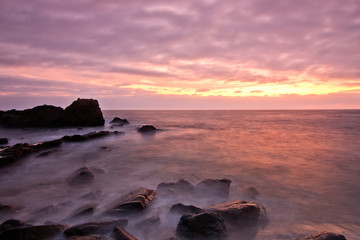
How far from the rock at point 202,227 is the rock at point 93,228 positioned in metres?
1.26

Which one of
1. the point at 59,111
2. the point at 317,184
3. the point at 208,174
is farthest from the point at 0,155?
the point at 59,111

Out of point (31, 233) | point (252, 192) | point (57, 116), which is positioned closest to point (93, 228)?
point (31, 233)

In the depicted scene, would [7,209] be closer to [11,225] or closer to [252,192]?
[11,225]

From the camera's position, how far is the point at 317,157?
1133 centimetres

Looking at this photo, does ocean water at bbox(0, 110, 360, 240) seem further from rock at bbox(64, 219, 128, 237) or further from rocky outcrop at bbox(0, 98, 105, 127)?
rocky outcrop at bbox(0, 98, 105, 127)

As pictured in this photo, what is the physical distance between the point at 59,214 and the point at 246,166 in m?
7.66

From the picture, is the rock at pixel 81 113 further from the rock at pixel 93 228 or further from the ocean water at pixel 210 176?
the rock at pixel 93 228

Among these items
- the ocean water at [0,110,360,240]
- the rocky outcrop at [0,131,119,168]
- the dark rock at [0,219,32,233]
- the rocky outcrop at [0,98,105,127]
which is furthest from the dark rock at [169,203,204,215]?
the rocky outcrop at [0,98,105,127]

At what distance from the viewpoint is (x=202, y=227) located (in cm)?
362

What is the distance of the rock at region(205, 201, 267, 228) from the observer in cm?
411

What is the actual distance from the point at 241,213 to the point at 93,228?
293cm

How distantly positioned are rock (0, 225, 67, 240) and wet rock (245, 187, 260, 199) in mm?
4898

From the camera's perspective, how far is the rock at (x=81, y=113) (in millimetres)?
29312

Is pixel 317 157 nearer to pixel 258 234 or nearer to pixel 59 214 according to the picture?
pixel 258 234
